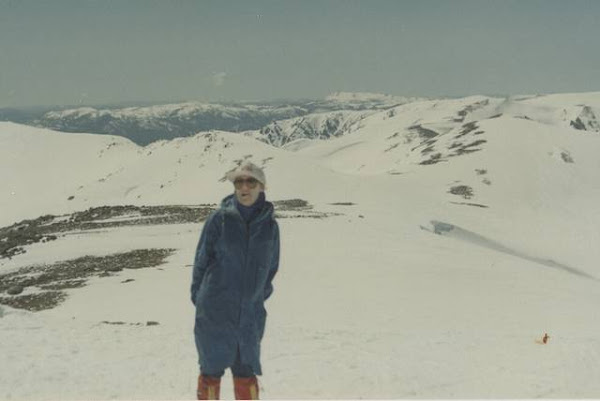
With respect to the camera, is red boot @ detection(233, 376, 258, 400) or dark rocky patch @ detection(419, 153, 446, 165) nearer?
red boot @ detection(233, 376, 258, 400)

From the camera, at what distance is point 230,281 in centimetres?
661

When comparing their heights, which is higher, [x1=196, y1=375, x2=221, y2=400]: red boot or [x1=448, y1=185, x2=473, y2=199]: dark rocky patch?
[x1=448, y1=185, x2=473, y2=199]: dark rocky patch

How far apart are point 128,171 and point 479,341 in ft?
224

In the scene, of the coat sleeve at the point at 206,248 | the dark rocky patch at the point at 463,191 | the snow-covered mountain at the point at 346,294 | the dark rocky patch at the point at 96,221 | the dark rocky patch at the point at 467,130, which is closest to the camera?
the coat sleeve at the point at 206,248

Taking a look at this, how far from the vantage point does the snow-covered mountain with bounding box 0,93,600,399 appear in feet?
36.1

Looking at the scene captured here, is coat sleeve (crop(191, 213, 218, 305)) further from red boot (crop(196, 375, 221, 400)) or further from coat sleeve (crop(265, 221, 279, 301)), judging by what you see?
red boot (crop(196, 375, 221, 400))

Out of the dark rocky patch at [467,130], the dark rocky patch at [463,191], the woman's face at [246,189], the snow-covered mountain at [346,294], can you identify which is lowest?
the snow-covered mountain at [346,294]

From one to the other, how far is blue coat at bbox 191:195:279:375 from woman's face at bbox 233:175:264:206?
0.15m

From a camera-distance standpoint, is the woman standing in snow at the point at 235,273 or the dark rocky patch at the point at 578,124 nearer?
the woman standing in snow at the point at 235,273

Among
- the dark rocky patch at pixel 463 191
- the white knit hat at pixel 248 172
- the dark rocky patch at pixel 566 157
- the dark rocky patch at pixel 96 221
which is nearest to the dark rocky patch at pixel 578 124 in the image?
the dark rocky patch at pixel 566 157

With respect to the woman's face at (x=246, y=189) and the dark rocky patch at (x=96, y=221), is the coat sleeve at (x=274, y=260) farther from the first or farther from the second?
the dark rocky patch at (x=96, y=221)

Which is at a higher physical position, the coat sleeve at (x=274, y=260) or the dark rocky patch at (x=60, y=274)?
the coat sleeve at (x=274, y=260)

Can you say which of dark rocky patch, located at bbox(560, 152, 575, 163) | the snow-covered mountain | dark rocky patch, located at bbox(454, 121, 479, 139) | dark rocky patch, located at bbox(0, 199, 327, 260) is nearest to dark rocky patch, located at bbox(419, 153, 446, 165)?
dark rocky patch, located at bbox(454, 121, 479, 139)

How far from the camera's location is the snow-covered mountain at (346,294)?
10992 millimetres
